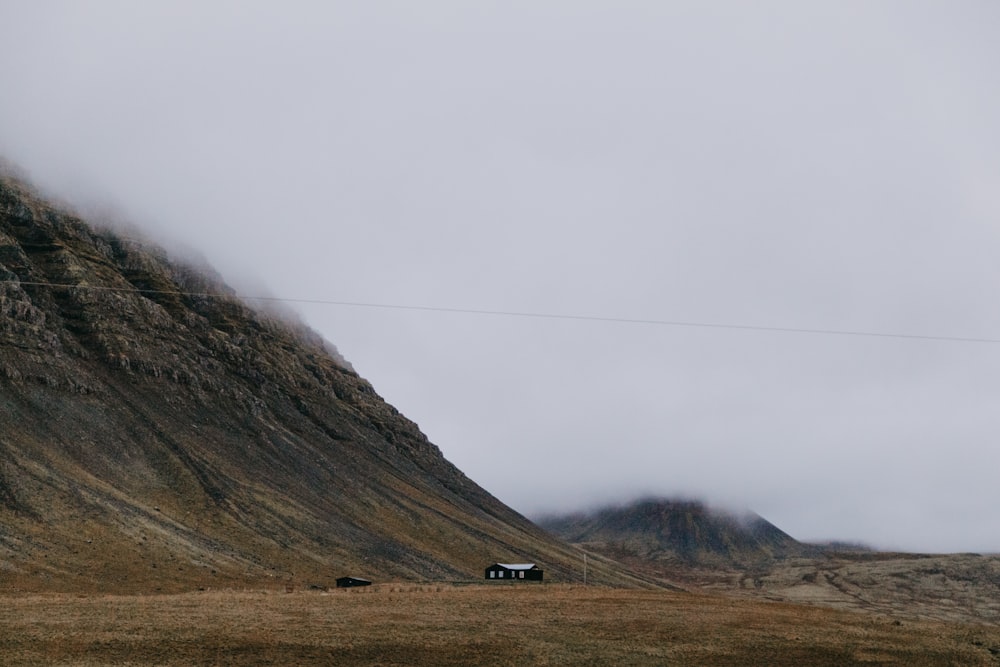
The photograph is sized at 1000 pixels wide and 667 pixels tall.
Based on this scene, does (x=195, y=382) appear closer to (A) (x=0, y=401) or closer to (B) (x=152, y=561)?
(A) (x=0, y=401)

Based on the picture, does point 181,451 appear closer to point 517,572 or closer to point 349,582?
point 349,582

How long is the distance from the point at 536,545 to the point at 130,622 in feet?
449

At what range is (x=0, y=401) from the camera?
10612 cm

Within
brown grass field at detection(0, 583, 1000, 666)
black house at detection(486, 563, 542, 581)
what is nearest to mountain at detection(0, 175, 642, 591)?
black house at detection(486, 563, 542, 581)

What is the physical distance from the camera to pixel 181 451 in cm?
12000

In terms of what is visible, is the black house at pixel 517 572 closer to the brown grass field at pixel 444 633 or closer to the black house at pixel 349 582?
the black house at pixel 349 582

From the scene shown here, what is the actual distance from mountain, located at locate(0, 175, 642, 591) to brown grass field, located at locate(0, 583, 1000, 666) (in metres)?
29.1

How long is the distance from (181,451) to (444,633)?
8736cm

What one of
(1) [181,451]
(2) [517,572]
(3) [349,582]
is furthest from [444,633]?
(1) [181,451]

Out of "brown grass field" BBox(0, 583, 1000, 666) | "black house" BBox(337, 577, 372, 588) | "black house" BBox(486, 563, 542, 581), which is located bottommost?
"brown grass field" BBox(0, 583, 1000, 666)

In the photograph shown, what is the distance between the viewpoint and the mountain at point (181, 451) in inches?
3452

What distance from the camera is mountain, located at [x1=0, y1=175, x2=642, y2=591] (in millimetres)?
87688

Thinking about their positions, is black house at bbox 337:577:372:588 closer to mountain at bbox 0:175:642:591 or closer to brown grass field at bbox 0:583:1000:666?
mountain at bbox 0:175:642:591

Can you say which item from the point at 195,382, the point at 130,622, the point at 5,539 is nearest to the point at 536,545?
the point at 195,382
